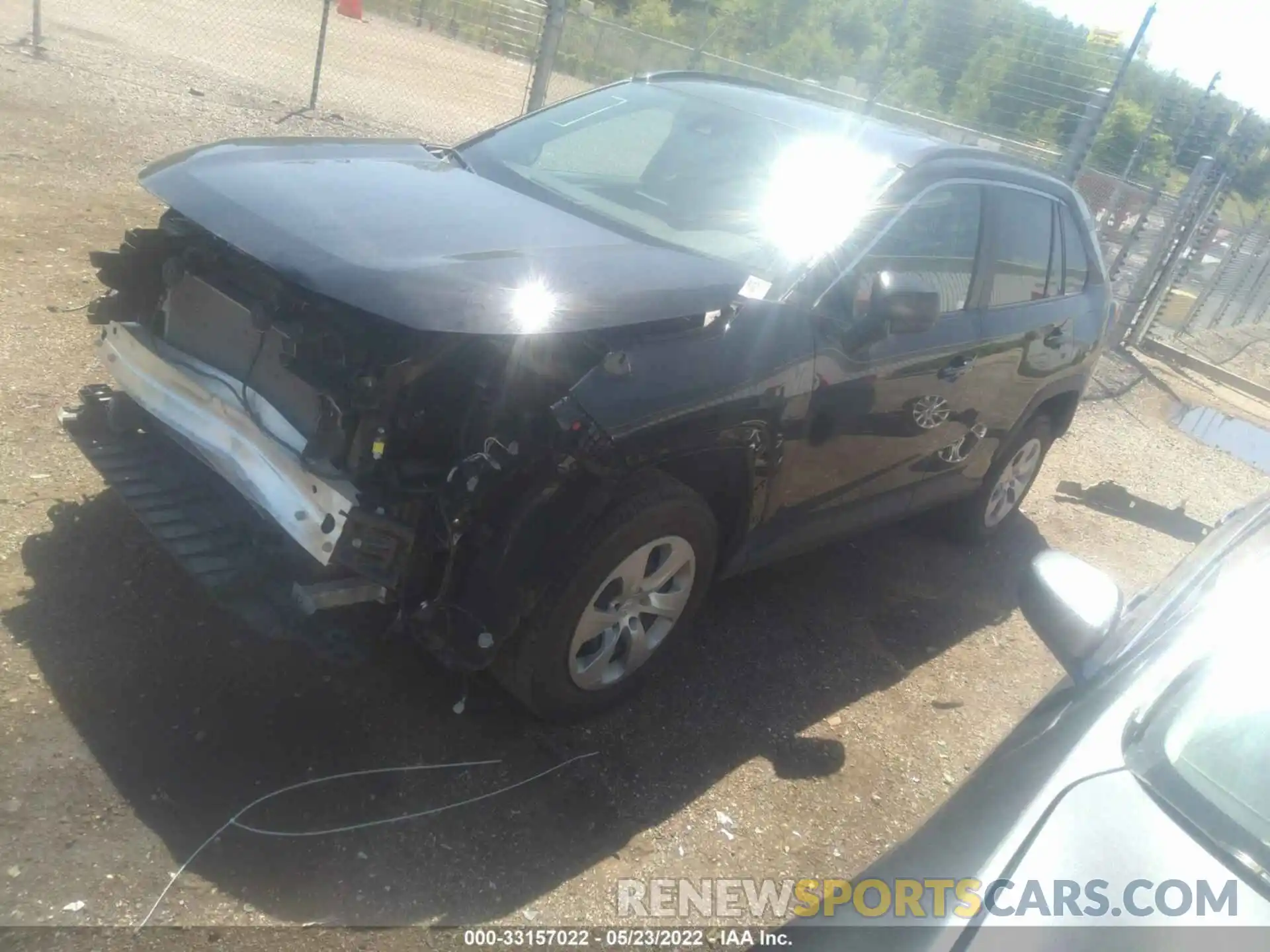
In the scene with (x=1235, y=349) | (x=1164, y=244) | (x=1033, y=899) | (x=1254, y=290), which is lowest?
(x=1235, y=349)

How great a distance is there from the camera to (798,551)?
403 cm

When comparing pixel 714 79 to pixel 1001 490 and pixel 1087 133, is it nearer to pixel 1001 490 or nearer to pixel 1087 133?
pixel 1001 490

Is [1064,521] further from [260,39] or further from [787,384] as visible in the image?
[260,39]

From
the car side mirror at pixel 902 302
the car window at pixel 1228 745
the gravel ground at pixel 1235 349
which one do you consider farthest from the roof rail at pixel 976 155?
the gravel ground at pixel 1235 349

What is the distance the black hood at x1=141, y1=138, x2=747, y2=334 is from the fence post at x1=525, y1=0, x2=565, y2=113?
220 inches

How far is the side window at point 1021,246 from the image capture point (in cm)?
449

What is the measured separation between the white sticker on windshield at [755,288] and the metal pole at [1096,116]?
773cm

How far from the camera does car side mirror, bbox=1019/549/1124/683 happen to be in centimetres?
236

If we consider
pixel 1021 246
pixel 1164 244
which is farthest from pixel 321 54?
pixel 1164 244

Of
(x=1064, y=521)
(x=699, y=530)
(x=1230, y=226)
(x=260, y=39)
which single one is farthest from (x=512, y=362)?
(x=260, y=39)

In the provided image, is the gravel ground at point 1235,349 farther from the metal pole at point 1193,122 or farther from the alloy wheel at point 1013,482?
the alloy wheel at point 1013,482

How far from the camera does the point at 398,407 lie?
9.39ft

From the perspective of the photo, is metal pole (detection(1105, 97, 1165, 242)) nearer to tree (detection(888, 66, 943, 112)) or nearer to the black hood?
tree (detection(888, 66, 943, 112))

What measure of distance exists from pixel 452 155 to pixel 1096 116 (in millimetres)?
7915
